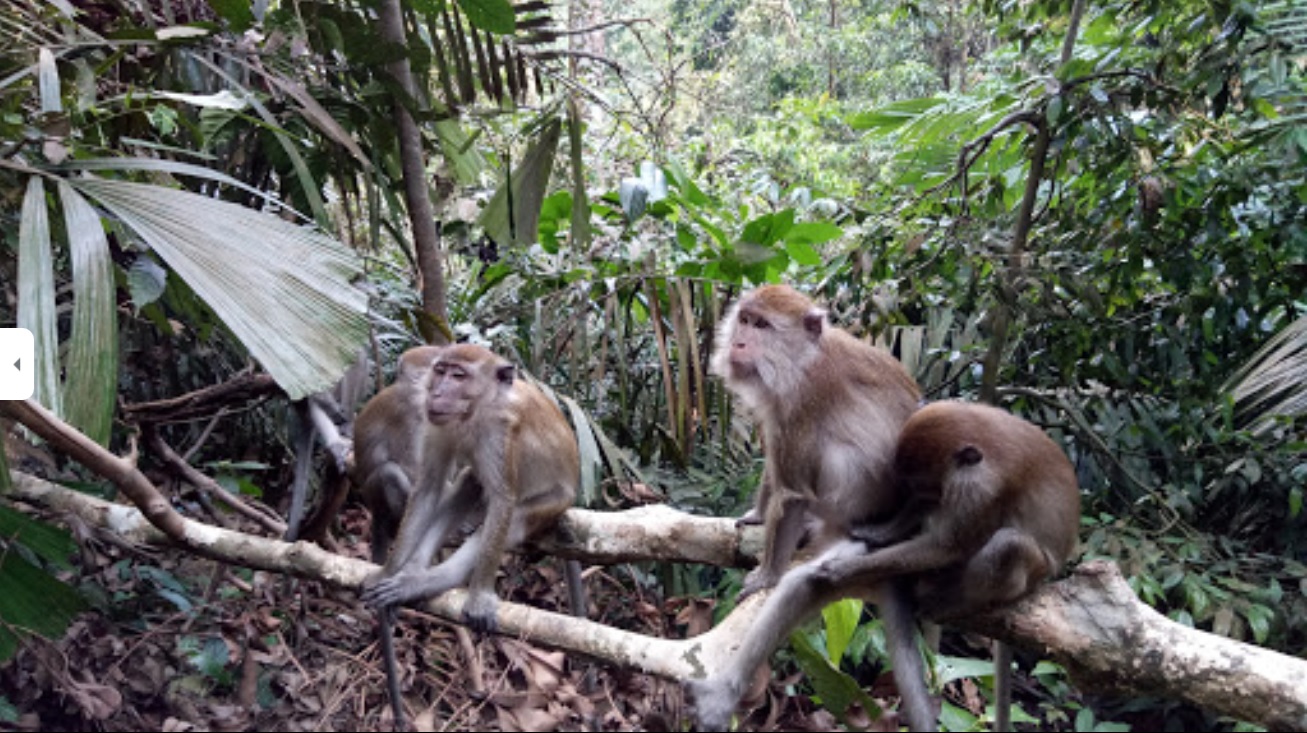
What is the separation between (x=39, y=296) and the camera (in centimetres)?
227

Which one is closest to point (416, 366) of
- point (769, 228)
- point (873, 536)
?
point (873, 536)

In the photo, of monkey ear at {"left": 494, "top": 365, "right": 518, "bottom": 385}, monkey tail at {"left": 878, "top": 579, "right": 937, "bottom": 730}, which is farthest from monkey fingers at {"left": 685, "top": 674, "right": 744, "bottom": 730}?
monkey ear at {"left": 494, "top": 365, "right": 518, "bottom": 385}

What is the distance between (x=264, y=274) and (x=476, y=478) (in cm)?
A: 137

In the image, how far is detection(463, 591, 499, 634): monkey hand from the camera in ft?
9.66

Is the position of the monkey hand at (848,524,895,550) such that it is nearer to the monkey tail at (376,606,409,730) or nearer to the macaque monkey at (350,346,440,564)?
the monkey tail at (376,606,409,730)

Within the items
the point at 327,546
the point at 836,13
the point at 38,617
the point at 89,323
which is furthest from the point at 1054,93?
the point at 836,13

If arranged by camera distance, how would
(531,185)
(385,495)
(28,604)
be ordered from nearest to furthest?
(28,604), (385,495), (531,185)

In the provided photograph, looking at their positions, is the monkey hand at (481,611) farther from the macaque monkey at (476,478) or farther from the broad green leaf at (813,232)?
the broad green leaf at (813,232)

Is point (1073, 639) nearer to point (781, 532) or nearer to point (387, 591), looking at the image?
point (781, 532)

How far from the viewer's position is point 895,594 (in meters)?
2.85

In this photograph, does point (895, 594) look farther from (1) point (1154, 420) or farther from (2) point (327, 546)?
(1) point (1154, 420)

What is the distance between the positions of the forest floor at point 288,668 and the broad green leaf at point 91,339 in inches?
27.9

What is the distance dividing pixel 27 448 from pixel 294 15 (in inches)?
72.3

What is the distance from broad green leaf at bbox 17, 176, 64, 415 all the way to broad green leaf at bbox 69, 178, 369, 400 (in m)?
0.13
